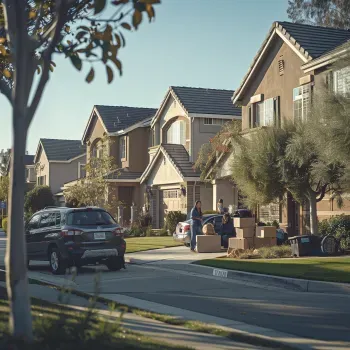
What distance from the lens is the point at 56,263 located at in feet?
57.7

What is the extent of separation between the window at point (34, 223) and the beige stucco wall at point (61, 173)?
132 ft

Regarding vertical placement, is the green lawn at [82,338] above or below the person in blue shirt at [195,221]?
below

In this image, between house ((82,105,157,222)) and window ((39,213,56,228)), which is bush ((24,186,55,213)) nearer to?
house ((82,105,157,222))

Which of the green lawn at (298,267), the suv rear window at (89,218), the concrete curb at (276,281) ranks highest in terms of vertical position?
the suv rear window at (89,218)

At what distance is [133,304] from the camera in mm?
11664

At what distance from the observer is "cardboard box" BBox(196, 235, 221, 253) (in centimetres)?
2206

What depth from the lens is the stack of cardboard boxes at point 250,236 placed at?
20.6 meters

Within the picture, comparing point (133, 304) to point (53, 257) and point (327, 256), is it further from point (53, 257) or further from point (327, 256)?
point (327, 256)

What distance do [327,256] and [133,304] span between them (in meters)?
9.08

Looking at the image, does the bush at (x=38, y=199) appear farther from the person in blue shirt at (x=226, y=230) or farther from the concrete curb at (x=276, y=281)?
the concrete curb at (x=276, y=281)

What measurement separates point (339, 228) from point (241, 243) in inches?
131

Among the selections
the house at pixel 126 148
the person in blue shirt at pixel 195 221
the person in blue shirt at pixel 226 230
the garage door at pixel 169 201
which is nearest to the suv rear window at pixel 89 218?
the person in blue shirt at pixel 195 221

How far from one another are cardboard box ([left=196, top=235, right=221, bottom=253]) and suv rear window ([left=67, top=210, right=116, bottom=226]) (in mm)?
4873

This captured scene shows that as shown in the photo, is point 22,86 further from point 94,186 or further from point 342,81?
point 94,186
